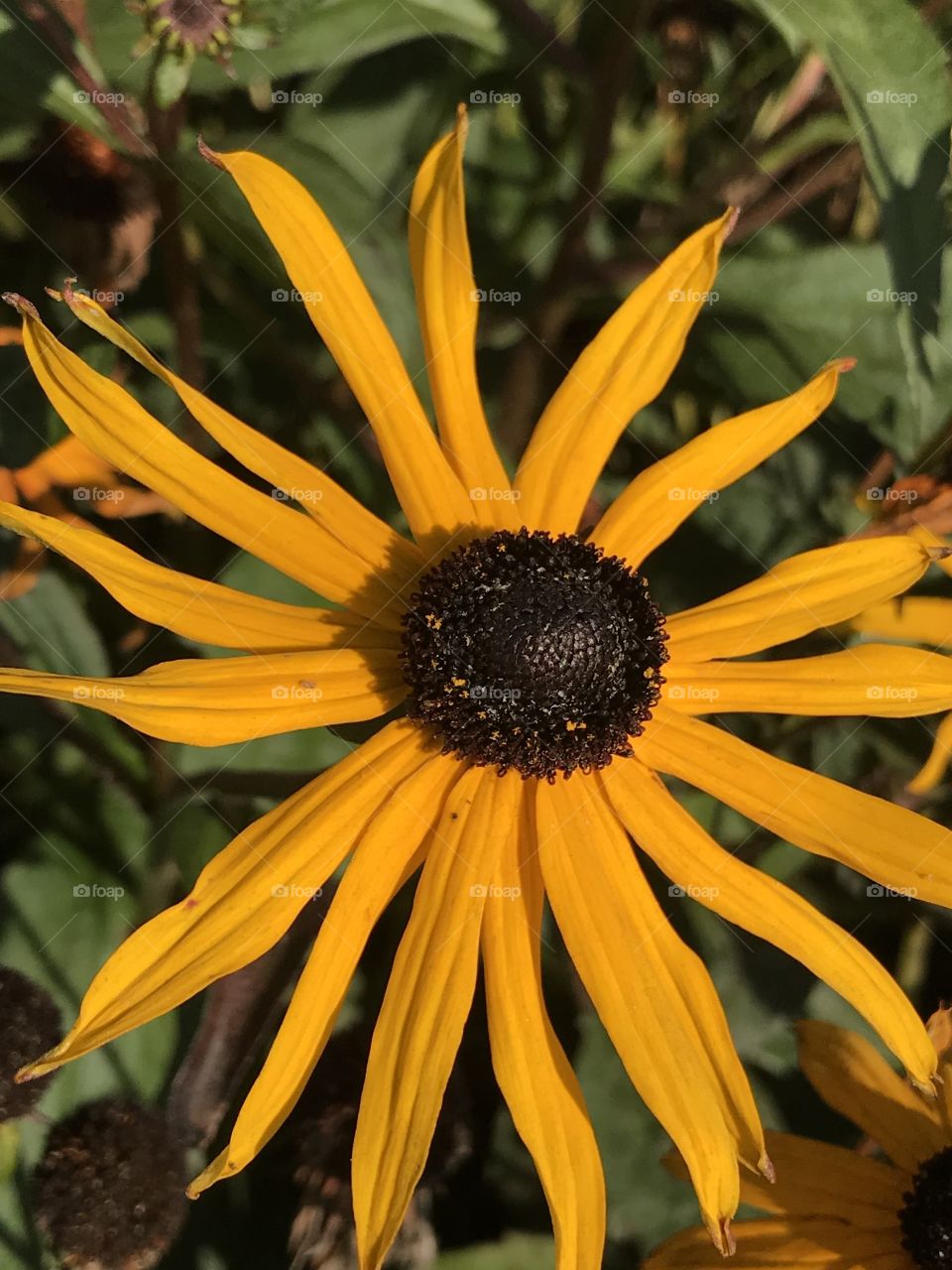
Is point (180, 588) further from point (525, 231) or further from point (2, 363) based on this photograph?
point (525, 231)

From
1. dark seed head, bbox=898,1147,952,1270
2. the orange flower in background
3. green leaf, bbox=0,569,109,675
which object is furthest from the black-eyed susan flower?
green leaf, bbox=0,569,109,675

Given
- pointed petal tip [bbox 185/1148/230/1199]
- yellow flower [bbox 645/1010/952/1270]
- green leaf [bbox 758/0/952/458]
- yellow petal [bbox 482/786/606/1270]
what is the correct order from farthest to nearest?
1. yellow flower [bbox 645/1010/952/1270]
2. green leaf [bbox 758/0/952/458]
3. yellow petal [bbox 482/786/606/1270]
4. pointed petal tip [bbox 185/1148/230/1199]

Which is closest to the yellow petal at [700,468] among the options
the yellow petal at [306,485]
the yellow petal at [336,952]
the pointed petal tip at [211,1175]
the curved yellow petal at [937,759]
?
the yellow petal at [306,485]

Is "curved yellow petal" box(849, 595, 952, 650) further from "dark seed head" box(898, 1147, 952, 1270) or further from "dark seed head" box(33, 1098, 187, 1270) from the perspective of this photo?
"dark seed head" box(33, 1098, 187, 1270)

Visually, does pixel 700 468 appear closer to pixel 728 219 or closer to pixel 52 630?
pixel 728 219

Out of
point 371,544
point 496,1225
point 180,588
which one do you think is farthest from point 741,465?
point 496,1225

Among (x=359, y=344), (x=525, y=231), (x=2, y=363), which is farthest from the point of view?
(x=525, y=231)
